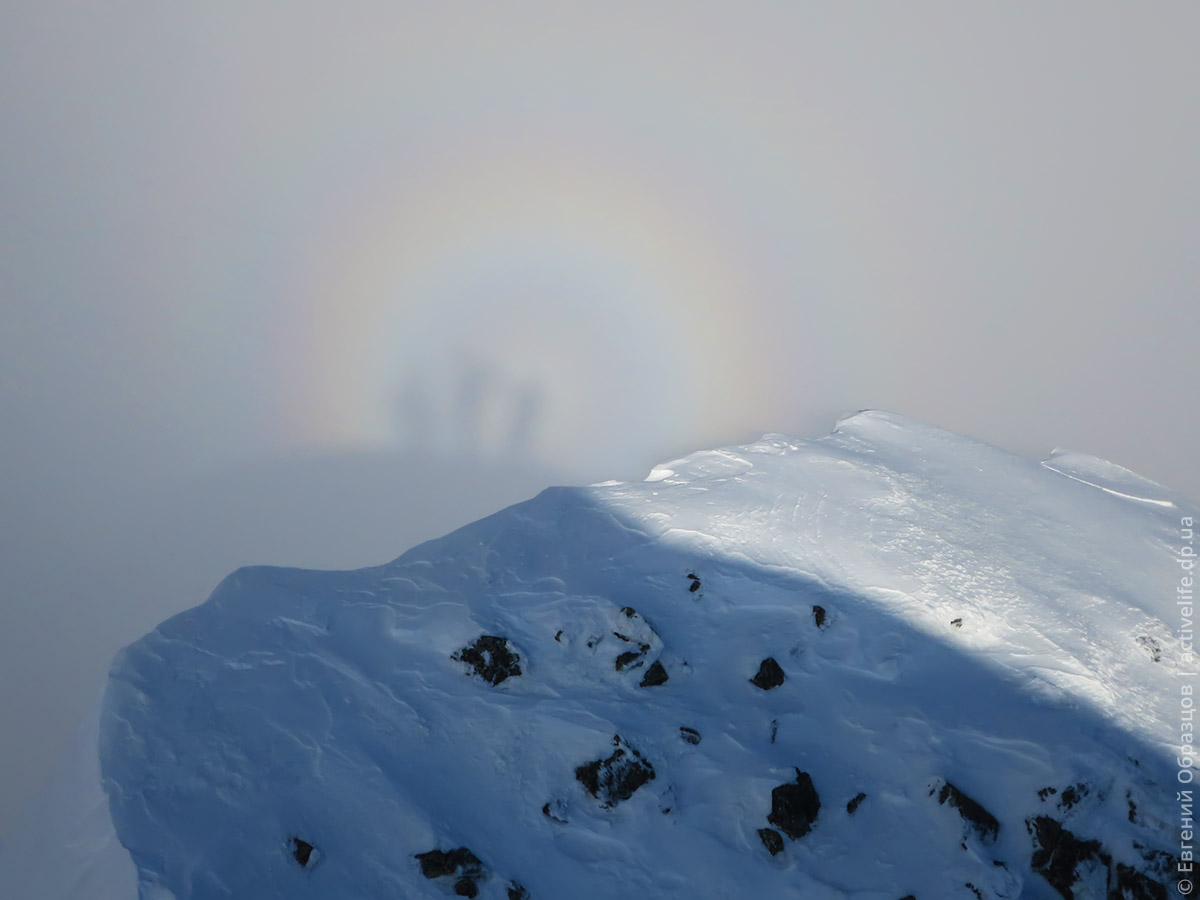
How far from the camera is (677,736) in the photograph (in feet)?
14.9

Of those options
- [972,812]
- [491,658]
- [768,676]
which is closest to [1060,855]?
[972,812]

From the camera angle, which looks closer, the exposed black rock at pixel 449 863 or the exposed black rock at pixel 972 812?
the exposed black rock at pixel 449 863

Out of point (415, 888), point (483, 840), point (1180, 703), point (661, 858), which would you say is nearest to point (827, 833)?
point (661, 858)

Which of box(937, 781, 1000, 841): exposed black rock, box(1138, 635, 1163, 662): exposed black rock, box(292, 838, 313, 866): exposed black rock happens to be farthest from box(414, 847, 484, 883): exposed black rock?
box(1138, 635, 1163, 662): exposed black rock

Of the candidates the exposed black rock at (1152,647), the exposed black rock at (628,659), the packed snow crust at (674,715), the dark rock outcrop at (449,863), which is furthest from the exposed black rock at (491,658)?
the exposed black rock at (1152,647)

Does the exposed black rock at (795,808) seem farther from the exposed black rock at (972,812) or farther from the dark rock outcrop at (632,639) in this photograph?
the dark rock outcrop at (632,639)

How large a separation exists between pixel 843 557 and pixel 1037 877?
2.39 metres

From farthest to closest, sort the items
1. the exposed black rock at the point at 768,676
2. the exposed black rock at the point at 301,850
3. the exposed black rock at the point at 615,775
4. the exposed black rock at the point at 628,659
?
1. the exposed black rock at the point at 628,659
2. the exposed black rock at the point at 768,676
3. the exposed black rock at the point at 615,775
4. the exposed black rock at the point at 301,850

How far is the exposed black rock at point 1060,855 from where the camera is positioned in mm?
3814

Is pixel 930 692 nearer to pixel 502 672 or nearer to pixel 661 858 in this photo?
pixel 661 858

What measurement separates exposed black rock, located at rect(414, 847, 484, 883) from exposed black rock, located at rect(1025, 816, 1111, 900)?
278 centimetres

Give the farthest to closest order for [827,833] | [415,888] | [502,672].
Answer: [502,672] → [827,833] → [415,888]

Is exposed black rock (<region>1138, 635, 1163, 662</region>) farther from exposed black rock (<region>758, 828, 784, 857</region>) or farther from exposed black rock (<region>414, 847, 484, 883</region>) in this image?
exposed black rock (<region>414, 847, 484, 883</region>)

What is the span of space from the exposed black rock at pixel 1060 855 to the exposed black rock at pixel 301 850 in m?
3.59
